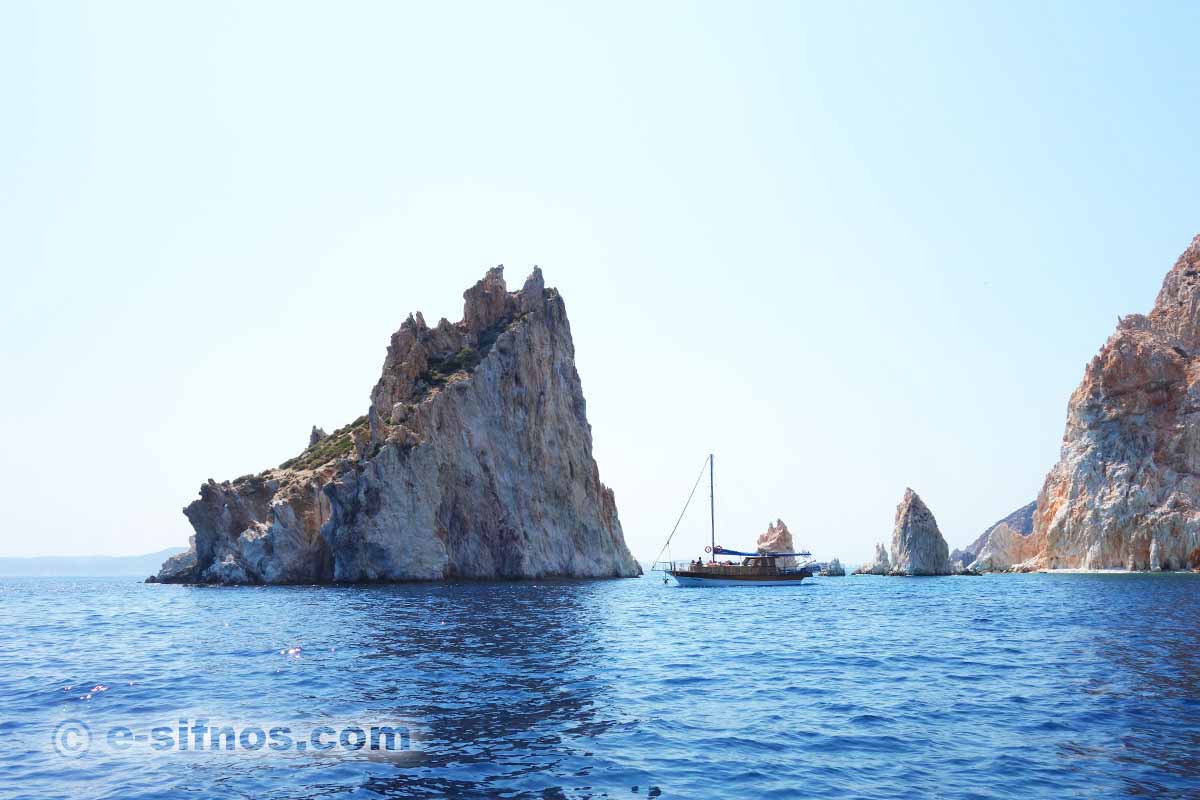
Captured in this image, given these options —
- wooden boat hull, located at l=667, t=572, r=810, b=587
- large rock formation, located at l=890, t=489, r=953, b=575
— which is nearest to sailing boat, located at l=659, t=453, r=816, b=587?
wooden boat hull, located at l=667, t=572, r=810, b=587

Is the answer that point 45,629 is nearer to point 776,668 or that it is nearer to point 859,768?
point 776,668

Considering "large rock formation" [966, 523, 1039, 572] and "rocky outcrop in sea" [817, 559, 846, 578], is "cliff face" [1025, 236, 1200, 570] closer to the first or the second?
"large rock formation" [966, 523, 1039, 572]

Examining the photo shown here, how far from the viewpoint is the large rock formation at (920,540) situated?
126250mm

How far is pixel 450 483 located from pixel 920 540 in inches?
3066

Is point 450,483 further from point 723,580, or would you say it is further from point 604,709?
point 604,709

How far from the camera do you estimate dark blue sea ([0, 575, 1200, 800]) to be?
15.3 metres

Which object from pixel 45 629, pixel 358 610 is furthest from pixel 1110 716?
pixel 45 629

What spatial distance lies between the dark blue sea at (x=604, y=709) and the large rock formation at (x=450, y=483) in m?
44.0

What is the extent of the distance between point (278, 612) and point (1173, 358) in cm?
11717

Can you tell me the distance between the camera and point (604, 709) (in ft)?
72.1

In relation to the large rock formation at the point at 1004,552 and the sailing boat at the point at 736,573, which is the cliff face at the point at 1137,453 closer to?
the large rock formation at the point at 1004,552

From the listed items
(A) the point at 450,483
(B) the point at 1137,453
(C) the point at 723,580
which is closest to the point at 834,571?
(B) the point at 1137,453

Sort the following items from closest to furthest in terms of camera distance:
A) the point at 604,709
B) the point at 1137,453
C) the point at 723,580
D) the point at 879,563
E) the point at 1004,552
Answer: the point at 604,709
the point at 723,580
the point at 1137,453
the point at 1004,552
the point at 879,563

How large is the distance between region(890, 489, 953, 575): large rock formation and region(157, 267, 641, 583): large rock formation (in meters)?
46.7
